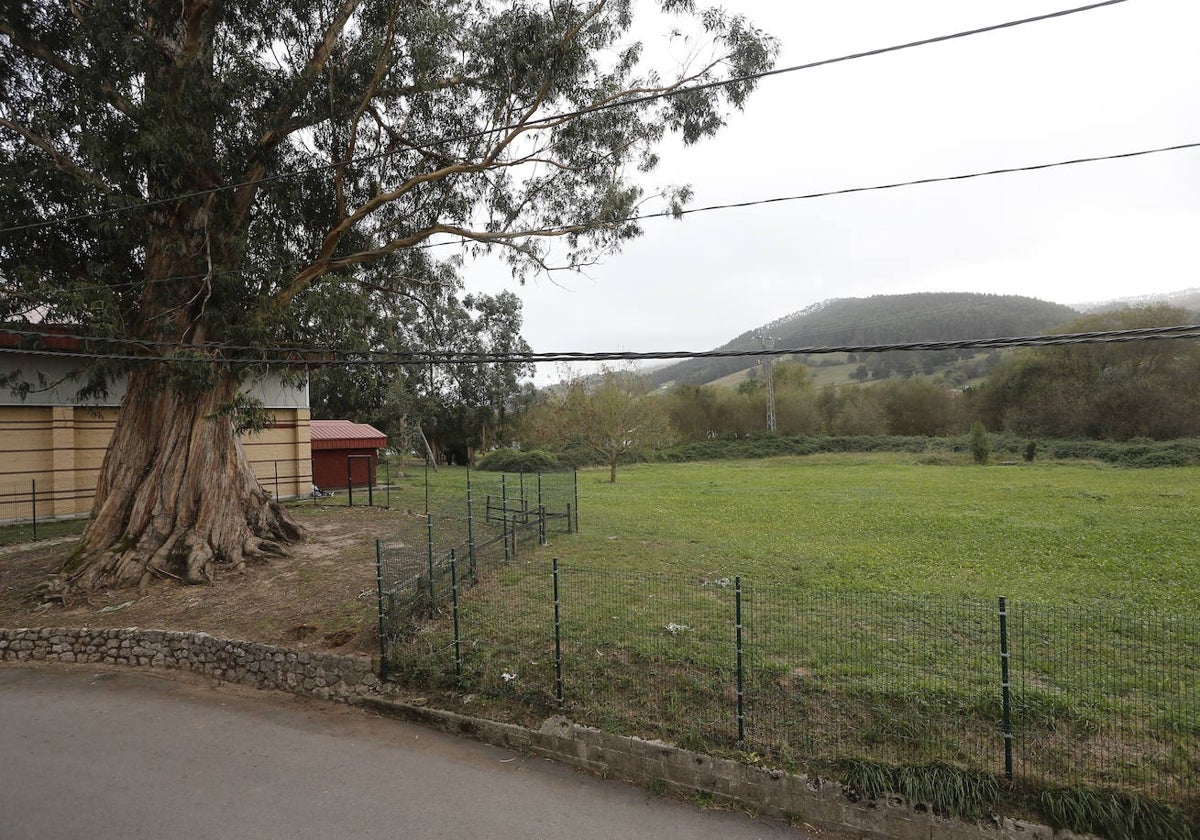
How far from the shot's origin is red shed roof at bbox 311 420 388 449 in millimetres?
25812

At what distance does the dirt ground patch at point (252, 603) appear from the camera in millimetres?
9461

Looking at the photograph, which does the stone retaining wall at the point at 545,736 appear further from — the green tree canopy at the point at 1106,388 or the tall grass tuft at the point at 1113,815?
the green tree canopy at the point at 1106,388

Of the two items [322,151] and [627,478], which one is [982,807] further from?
[627,478]

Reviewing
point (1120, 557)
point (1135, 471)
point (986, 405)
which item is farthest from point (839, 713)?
point (986, 405)

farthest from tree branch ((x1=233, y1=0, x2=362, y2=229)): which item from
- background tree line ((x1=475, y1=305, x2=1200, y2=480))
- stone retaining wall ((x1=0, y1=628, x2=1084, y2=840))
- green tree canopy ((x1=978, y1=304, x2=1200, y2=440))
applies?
green tree canopy ((x1=978, y1=304, x2=1200, y2=440))

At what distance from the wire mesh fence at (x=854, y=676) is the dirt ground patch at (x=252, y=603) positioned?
179 cm

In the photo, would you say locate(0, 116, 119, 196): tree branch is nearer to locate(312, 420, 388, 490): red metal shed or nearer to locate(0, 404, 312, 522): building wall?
locate(0, 404, 312, 522): building wall

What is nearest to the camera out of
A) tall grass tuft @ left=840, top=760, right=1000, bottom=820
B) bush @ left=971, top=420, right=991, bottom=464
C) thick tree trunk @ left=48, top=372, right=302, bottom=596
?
tall grass tuft @ left=840, top=760, right=1000, bottom=820

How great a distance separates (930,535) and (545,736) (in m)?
12.5

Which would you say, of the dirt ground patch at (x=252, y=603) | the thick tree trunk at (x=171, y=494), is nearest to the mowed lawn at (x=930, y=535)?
the dirt ground patch at (x=252, y=603)

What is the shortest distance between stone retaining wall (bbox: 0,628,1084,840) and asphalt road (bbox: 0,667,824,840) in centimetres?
16

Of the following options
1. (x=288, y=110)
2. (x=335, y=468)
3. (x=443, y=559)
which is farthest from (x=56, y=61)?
(x=335, y=468)

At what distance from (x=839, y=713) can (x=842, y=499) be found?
17.8m

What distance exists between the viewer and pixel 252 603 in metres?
11.1
